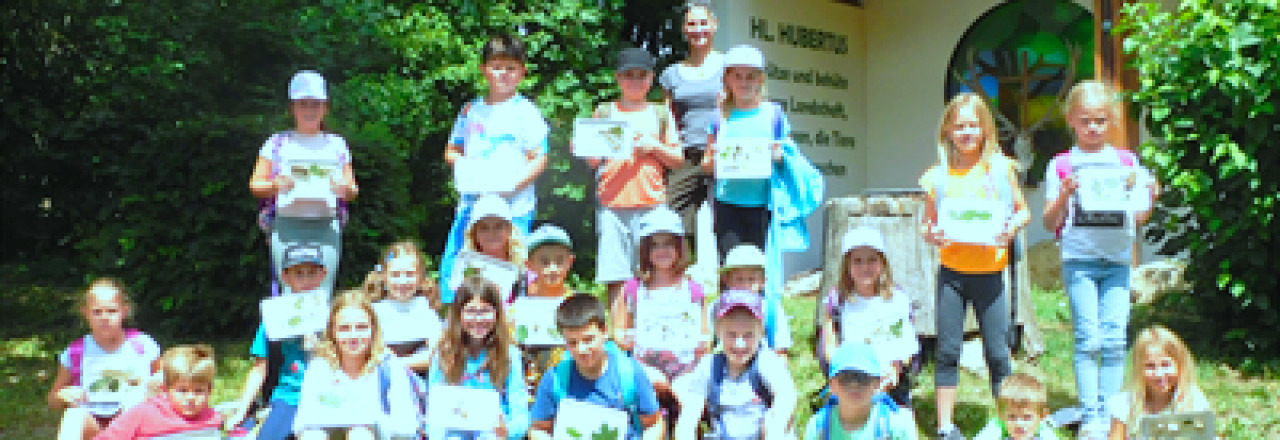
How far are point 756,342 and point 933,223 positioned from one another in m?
0.97

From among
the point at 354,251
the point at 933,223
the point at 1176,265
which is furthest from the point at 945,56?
the point at 933,223

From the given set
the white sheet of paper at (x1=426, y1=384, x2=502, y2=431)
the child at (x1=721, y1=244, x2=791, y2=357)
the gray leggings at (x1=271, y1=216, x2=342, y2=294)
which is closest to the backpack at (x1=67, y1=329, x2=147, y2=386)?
the gray leggings at (x1=271, y1=216, x2=342, y2=294)

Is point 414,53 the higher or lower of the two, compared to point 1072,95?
higher

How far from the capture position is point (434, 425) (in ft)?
14.5

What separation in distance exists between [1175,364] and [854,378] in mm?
1116

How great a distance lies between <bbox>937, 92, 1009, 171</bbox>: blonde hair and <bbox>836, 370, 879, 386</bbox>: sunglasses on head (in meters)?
→ 1.27

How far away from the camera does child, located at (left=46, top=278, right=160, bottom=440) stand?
473cm

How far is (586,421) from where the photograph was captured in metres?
4.29

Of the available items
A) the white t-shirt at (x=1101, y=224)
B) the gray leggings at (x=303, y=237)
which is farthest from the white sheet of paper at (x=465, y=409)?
the white t-shirt at (x=1101, y=224)

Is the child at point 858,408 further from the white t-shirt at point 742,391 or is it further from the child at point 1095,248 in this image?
the child at point 1095,248

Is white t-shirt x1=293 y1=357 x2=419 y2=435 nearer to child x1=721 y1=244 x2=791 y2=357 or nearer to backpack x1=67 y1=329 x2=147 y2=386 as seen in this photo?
backpack x1=67 y1=329 x2=147 y2=386

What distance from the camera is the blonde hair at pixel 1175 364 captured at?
13.5 feet

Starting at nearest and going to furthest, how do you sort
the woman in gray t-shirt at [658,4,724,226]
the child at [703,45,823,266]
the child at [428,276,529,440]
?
the child at [428,276,529,440] < the child at [703,45,823,266] < the woman in gray t-shirt at [658,4,724,226]

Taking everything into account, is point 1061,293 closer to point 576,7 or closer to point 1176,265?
point 1176,265
